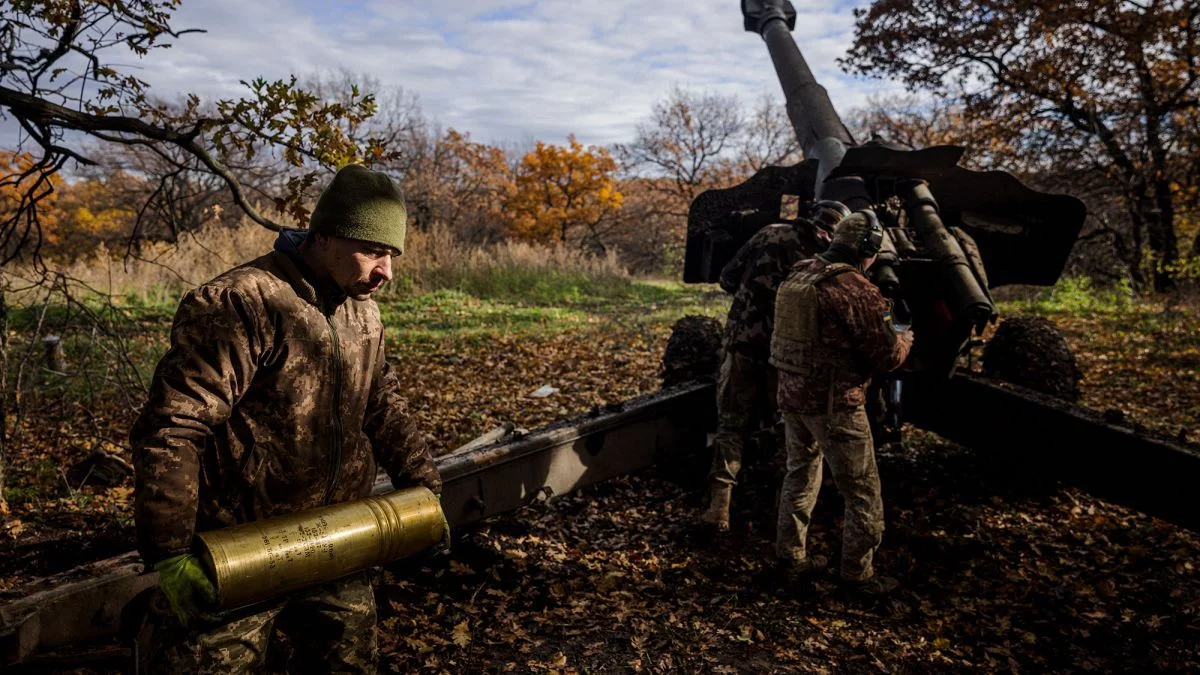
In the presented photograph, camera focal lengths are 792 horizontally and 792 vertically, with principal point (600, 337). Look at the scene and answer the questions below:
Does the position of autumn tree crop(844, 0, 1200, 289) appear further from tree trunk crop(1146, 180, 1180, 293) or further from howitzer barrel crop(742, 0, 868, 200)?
howitzer barrel crop(742, 0, 868, 200)

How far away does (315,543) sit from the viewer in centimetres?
226

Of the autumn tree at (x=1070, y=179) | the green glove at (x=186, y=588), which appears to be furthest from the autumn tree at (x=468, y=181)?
the green glove at (x=186, y=588)

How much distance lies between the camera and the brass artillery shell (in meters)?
2.08

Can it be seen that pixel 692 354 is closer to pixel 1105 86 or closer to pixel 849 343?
pixel 849 343

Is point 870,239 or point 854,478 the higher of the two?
point 870,239

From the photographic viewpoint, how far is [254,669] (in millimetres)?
2352

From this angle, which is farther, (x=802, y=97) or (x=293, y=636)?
(x=802, y=97)

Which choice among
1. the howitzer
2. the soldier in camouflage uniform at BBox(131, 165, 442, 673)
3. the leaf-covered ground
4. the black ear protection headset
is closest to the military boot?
the leaf-covered ground

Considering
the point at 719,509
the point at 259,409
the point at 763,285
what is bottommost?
the point at 719,509

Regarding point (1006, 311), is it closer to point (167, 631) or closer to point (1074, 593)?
point (1074, 593)

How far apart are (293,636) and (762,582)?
2.51 m

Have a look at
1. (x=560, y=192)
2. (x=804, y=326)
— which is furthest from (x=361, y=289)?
(x=560, y=192)

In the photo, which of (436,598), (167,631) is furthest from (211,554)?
(436,598)

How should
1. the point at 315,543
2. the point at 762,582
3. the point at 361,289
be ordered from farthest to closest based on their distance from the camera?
the point at 762,582 → the point at 361,289 → the point at 315,543
